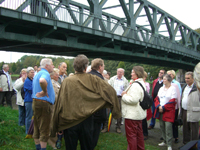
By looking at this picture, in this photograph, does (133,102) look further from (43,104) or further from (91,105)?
(43,104)

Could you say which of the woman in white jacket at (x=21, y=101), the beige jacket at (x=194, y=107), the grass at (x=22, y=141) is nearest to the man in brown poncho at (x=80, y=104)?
the grass at (x=22, y=141)

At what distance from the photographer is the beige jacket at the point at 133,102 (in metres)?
3.64

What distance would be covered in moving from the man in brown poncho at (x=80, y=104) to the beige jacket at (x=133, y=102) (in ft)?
2.96

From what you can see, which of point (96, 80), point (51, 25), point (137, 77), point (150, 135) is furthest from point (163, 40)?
point (96, 80)

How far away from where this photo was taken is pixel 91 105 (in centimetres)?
269

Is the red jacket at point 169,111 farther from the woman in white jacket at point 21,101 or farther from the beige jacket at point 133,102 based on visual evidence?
the woman in white jacket at point 21,101

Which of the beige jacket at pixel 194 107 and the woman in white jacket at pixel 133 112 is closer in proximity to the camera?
the woman in white jacket at pixel 133 112

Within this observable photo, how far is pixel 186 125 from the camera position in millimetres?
4812

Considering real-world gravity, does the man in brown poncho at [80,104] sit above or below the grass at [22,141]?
above

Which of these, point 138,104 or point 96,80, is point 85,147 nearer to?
→ point 96,80

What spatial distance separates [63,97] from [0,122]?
3717 millimetres

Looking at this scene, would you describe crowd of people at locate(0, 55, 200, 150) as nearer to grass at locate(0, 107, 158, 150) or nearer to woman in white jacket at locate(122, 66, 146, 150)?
woman in white jacket at locate(122, 66, 146, 150)

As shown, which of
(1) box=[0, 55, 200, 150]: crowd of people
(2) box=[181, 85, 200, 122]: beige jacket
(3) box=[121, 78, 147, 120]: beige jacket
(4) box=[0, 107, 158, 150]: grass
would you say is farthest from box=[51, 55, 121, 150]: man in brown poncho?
(2) box=[181, 85, 200, 122]: beige jacket

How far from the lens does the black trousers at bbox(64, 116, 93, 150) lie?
2699mm
